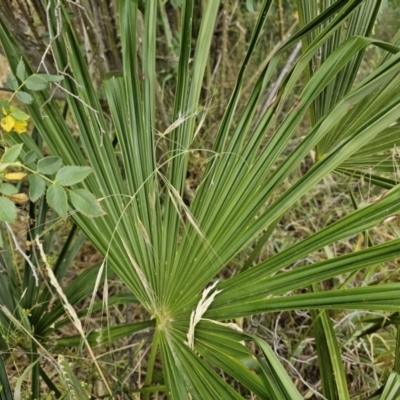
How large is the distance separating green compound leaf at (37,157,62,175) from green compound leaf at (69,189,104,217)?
0.18ft

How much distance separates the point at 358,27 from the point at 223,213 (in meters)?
0.52

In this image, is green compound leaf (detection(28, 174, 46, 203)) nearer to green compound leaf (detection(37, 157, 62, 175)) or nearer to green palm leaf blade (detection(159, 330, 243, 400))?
green compound leaf (detection(37, 157, 62, 175))

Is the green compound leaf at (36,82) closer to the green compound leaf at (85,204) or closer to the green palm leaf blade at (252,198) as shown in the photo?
the green compound leaf at (85,204)

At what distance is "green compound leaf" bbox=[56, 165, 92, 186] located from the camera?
1.98 feet

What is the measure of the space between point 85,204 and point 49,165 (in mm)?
96

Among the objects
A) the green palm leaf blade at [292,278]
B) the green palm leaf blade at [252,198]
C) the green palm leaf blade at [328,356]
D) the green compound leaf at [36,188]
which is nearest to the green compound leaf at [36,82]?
the green compound leaf at [36,188]

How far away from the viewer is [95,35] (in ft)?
4.10

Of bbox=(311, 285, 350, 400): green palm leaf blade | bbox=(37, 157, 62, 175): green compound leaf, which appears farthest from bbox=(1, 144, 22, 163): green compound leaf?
bbox=(311, 285, 350, 400): green palm leaf blade

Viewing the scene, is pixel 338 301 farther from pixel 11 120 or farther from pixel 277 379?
pixel 11 120

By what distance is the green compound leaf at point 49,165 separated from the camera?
2.09 feet

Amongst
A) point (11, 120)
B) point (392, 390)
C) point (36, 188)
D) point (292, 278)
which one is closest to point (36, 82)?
point (11, 120)

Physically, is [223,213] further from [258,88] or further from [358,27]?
[358,27]

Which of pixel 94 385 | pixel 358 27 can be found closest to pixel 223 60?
pixel 358 27

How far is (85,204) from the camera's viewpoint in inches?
24.3
